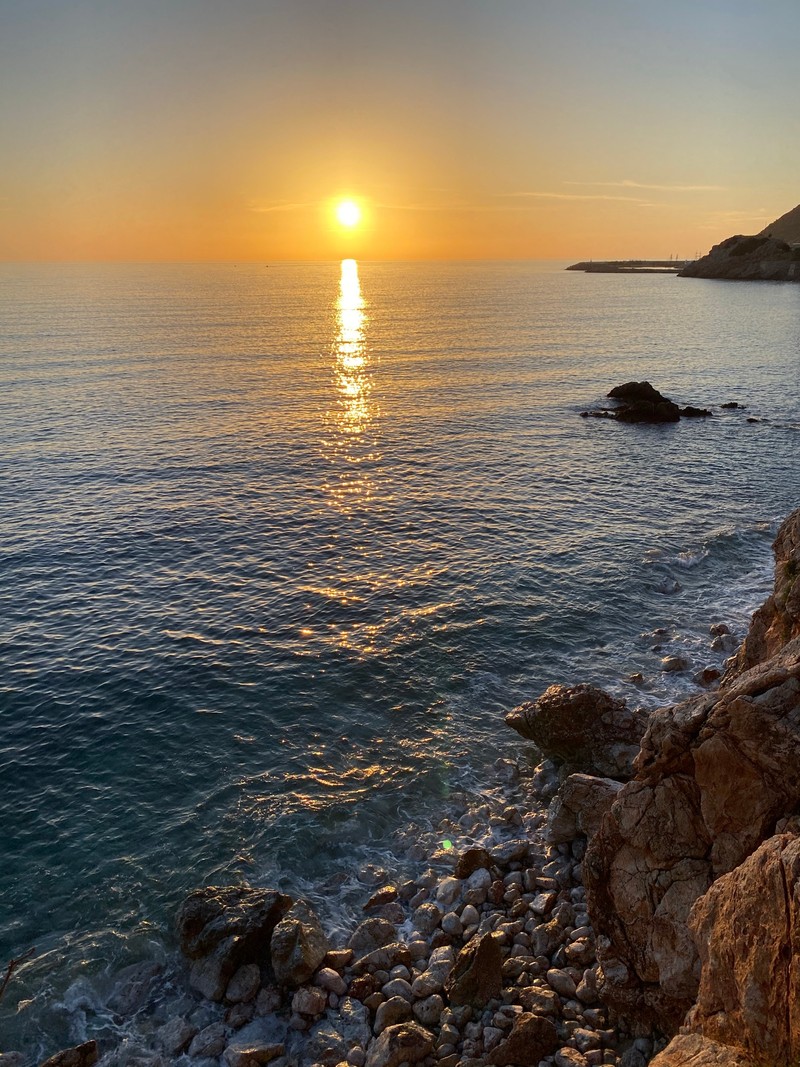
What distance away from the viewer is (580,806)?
22.6m

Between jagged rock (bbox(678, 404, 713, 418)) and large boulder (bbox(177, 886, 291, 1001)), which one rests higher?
jagged rock (bbox(678, 404, 713, 418))

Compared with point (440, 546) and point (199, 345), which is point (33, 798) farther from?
point (199, 345)

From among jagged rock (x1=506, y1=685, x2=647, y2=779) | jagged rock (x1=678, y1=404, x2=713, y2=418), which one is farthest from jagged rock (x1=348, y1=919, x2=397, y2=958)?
jagged rock (x1=678, y1=404, x2=713, y2=418)

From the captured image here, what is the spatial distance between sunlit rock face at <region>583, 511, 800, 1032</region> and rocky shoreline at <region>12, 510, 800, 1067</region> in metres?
0.04

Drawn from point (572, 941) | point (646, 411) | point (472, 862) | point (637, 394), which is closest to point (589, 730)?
point (472, 862)

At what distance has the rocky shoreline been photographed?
11641 mm

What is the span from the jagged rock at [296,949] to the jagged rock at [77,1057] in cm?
463

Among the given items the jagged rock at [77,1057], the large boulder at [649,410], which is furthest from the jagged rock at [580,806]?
the large boulder at [649,410]

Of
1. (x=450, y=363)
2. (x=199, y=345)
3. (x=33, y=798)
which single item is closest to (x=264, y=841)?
(x=33, y=798)

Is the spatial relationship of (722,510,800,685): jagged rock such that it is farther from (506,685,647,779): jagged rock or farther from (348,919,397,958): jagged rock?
(348,919,397,958): jagged rock

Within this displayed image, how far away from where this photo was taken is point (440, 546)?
4634cm

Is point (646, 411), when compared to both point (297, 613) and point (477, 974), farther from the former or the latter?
point (477, 974)

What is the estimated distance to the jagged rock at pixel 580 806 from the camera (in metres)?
22.2

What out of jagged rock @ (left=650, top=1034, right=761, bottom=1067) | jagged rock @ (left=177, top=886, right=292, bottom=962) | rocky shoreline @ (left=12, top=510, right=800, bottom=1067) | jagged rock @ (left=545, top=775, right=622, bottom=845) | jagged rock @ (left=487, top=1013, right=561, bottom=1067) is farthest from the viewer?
jagged rock @ (left=545, top=775, right=622, bottom=845)
